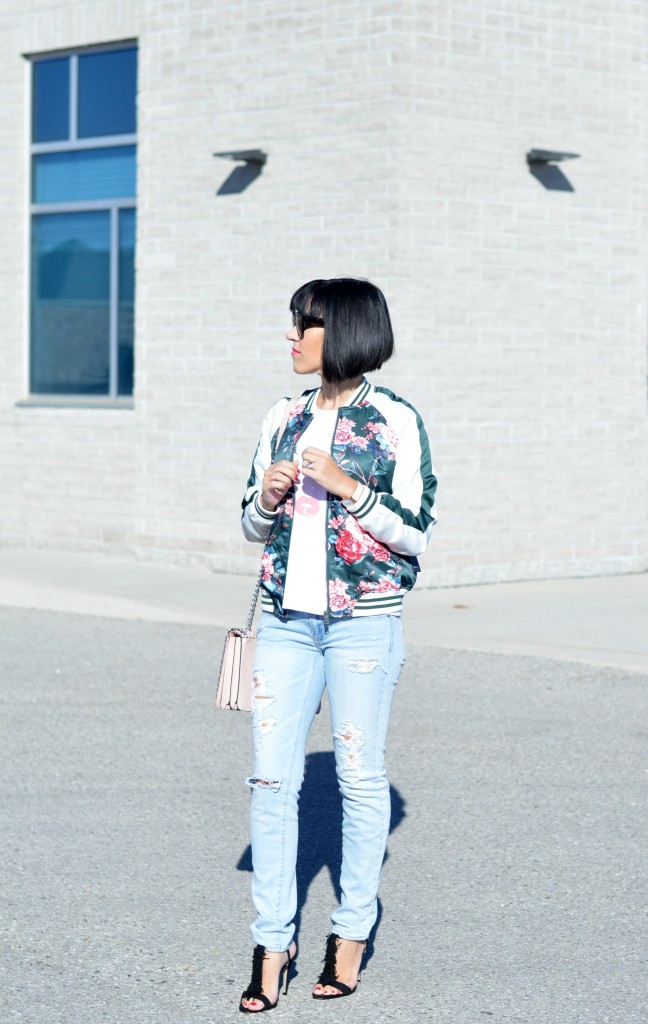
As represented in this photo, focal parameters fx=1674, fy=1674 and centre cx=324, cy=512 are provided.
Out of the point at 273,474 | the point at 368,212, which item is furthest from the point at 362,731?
the point at 368,212

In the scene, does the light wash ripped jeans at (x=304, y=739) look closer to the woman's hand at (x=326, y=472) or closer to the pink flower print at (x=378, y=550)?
the pink flower print at (x=378, y=550)

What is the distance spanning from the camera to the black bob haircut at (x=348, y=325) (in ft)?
14.7

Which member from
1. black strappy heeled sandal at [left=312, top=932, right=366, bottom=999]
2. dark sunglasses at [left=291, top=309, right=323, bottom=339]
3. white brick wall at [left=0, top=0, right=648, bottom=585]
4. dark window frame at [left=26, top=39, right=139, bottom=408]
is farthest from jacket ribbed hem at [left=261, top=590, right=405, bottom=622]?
dark window frame at [left=26, top=39, right=139, bottom=408]

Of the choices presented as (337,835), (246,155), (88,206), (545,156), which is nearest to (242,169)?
(246,155)

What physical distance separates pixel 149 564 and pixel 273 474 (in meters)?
9.99

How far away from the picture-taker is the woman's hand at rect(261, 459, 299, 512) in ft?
14.2

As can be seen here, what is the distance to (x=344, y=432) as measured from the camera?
14.8ft

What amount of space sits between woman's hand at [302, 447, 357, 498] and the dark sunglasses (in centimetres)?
38

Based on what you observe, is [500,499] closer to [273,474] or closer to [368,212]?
[368,212]

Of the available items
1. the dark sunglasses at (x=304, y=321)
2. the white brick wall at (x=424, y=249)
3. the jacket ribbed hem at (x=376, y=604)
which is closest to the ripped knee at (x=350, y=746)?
the jacket ribbed hem at (x=376, y=604)

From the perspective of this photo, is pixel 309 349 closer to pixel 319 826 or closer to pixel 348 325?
pixel 348 325

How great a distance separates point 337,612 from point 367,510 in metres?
0.28

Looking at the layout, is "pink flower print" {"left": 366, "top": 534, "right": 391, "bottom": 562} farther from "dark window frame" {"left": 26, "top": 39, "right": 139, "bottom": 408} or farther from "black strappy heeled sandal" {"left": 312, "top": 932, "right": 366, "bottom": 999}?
"dark window frame" {"left": 26, "top": 39, "right": 139, "bottom": 408}

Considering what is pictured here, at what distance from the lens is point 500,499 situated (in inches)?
519
